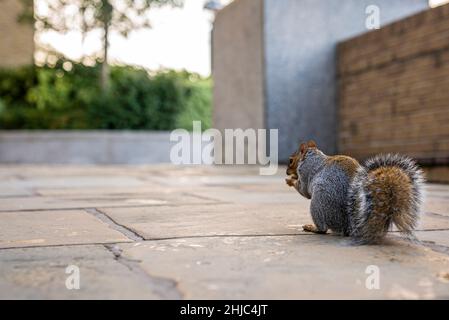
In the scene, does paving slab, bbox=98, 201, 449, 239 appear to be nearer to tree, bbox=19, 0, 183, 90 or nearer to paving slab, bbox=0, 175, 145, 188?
paving slab, bbox=0, 175, 145, 188

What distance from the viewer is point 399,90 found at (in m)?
5.62

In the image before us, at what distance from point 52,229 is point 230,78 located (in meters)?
6.19

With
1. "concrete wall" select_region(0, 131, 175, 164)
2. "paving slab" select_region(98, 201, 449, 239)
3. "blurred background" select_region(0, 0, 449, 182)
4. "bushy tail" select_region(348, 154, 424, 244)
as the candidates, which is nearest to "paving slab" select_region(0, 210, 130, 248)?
"paving slab" select_region(98, 201, 449, 239)

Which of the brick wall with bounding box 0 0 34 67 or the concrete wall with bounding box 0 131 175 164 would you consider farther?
the brick wall with bounding box 0 0 34 67

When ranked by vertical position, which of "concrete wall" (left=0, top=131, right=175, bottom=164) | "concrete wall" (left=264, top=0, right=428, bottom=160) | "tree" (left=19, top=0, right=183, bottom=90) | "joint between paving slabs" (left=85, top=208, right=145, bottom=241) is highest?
"tree" (left=19, top=0, right=183, bottom=90)

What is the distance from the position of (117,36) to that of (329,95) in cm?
643

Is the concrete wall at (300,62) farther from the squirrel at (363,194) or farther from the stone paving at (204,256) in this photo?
the squirrel at (363,194)

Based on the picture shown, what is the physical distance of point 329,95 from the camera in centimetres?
702

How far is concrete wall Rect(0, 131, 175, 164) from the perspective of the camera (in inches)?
419

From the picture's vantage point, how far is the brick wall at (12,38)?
47.0 ft

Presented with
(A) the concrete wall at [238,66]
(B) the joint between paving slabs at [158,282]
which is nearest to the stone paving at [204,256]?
(B) the joint between paving slabs at [158,282]

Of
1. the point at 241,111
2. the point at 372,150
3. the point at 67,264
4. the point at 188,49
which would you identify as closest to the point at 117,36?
the point at 188,49

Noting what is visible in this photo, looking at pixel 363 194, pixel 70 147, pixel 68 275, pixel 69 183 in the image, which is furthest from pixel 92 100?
pixel 68 275

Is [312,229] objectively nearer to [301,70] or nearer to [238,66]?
[301,70]
